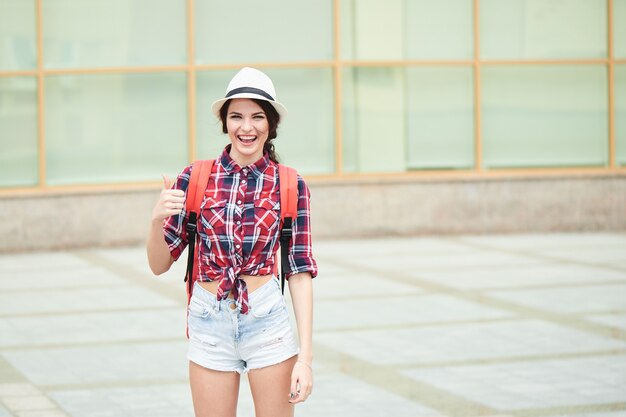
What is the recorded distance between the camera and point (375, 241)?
53.0 feet

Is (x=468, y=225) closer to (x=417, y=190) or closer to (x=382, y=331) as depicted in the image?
(x=417, y=190)

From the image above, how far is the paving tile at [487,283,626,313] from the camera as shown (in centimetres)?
1077

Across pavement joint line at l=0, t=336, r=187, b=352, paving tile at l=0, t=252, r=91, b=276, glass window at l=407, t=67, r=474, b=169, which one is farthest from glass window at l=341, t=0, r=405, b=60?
pavement joint line at l=0, t=336, r=187, b=352

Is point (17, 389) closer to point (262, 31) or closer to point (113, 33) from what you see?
point (113, 33)

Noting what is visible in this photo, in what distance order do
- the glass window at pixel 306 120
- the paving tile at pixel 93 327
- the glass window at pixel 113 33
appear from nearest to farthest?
the paving tile at pixel 93 327
the glass window at pixel 113 33
the glass window at pixel 306 120

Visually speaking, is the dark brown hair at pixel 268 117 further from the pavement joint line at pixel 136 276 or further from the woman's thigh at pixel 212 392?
the pavement joint line at pixel 136 276

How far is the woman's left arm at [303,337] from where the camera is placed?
4.34m

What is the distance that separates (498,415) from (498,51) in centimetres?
1030

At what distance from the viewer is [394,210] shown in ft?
53.8

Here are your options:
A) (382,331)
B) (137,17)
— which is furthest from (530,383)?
(137,17)

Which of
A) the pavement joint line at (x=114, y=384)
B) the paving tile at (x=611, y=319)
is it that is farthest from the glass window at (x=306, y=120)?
the pavement joint line at (x=114, y=384)

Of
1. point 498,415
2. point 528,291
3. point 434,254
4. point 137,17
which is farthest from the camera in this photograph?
point 137,17

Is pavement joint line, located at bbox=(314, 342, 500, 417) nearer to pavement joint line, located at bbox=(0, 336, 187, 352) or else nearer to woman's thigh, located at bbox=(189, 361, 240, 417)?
pavement joint line, located at bbox=(0, 336, 187, 352)

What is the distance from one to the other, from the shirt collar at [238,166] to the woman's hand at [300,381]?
0.65 metres
